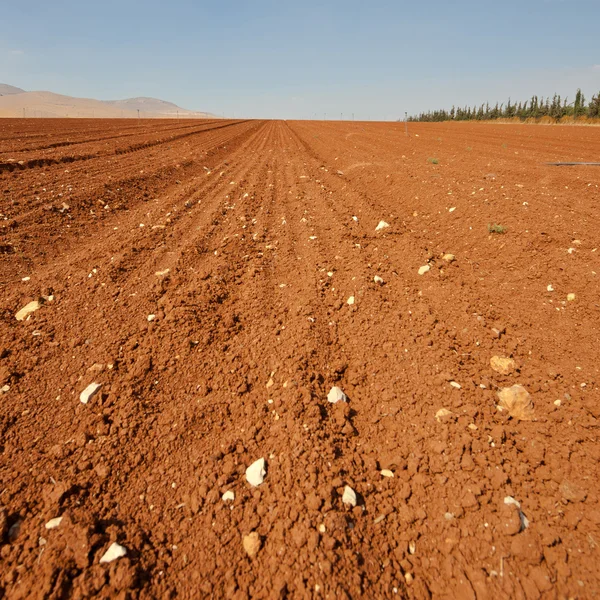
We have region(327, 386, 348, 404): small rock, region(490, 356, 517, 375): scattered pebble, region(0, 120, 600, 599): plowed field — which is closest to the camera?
region(0, 120, 600, 599): plowed field

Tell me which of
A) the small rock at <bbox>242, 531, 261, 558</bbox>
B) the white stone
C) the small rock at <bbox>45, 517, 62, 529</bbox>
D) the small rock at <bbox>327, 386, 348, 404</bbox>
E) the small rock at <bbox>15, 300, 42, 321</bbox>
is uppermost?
the small rock at <bbox>15, 300, 42, 321</bbox>

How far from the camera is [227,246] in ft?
16.8

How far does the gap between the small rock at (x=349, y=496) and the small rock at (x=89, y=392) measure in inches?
75.9

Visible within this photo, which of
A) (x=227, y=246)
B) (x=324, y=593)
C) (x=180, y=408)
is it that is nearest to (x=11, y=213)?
(x=227, y=246)

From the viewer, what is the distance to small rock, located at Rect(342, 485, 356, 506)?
187 centimetres

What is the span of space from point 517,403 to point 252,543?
188 cm

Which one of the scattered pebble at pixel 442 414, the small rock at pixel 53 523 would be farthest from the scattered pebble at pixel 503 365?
the small rock at pixel 53 523

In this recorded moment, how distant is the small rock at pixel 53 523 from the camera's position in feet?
5.87

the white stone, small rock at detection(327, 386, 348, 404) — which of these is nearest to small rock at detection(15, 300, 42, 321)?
the white stone

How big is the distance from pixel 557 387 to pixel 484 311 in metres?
1.05

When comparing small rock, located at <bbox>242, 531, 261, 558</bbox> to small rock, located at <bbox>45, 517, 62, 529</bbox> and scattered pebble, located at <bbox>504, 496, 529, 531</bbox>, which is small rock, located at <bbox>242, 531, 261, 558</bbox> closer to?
small rock, located at <bbox>45, 517, 62, 529</bbox>

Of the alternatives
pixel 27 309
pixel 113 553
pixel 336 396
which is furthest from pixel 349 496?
pixel 27 309

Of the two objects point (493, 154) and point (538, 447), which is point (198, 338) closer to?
point (538, 447)

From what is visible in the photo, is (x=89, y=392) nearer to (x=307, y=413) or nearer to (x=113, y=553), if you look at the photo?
(x=113, y=553)
